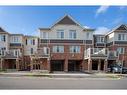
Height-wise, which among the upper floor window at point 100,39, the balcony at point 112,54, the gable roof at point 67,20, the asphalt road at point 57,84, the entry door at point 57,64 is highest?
the gable roof at point 67,20

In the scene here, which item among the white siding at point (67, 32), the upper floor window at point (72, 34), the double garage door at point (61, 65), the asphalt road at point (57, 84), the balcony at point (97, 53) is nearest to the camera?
the asphalt road at point (57, 84)

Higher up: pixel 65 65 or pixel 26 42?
pixel 26 42

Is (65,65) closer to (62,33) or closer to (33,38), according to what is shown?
(62,33)

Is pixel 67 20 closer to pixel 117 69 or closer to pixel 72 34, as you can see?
pixel 72 34

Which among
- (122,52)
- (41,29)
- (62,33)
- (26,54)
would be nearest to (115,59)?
(122,52)

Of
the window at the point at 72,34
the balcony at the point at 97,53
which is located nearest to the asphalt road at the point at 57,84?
the balcony at the point at 97,53

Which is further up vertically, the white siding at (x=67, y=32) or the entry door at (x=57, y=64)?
the white siding at (x=67, y=32)

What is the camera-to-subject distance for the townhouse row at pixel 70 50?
2169 centimetres

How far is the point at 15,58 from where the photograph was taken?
22234mm

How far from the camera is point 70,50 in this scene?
2241cm

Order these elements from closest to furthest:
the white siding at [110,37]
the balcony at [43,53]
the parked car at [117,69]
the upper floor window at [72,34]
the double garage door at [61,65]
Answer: the parked car at [117,69]
the balcony at [43,53]
the white siding at [110,37]
the upper floor window at [72,34]
the double garage door at [61,65]

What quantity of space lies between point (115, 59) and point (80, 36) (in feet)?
11.7

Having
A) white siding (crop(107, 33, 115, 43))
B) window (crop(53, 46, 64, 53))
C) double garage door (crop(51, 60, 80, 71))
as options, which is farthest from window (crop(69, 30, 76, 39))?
white siding (crop(107, 33, 115, 43))

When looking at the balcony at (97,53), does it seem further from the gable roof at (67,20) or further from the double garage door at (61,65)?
the gable roof at (67,20)
